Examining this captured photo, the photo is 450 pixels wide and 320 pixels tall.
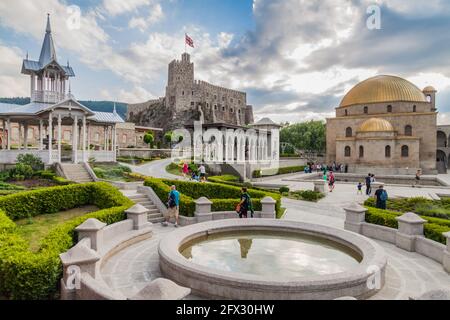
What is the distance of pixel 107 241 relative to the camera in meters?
9.09

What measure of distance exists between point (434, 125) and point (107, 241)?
1855 inches

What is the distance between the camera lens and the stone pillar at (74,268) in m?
5.68

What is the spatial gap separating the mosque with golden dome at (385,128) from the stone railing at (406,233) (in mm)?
31144

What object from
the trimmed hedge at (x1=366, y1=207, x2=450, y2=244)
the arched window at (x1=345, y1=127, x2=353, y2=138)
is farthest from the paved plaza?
the arched window at (x1=345, y1=127, x2=353, y2=138)

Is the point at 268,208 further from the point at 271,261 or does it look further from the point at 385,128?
the point at 385,128

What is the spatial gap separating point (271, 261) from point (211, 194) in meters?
8.19

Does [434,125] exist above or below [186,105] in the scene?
below

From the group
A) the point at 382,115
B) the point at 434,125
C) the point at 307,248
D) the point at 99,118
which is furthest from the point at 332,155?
the point at 307,248

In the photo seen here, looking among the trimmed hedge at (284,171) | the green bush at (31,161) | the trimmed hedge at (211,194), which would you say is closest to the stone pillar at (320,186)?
the trimmed hedge at (211,194)

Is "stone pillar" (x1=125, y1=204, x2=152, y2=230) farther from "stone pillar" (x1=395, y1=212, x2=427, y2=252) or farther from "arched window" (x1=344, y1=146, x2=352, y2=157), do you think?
"arched window" (x1=344, y1=146, x2=352, y2=157)

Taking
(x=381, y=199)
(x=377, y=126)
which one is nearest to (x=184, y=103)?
(x=377, y=126)

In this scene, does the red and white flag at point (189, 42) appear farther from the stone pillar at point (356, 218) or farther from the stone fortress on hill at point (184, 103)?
the stone pillar at point (356, 218)
